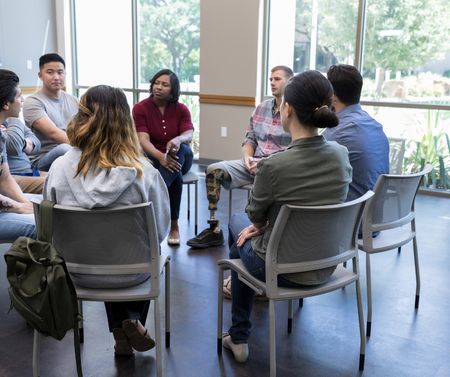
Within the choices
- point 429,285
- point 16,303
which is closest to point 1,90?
point 16,303

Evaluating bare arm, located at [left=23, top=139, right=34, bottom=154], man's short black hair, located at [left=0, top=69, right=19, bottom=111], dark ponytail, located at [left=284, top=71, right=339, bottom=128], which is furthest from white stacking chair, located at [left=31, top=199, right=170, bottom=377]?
bare arm, located at [left=23, top=139, right=34, bottom=154]

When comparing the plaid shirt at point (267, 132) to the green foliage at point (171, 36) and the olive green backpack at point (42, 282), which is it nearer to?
the olive green backpack at point (42, 282)

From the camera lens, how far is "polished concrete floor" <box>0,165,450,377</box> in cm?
183

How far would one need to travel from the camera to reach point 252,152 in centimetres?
332

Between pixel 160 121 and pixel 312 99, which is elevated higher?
pixel 312 99

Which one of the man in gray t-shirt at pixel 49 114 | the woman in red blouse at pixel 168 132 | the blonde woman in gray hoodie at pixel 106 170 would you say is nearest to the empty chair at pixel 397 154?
the woman in red blouse at pixel 168 132

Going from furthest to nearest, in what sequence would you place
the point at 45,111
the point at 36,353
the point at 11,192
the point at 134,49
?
the point at 134,49 → the point at 45,111 → the point at 11,192 → the point at 36,353

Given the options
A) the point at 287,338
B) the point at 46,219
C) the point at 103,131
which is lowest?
the point at 287,338

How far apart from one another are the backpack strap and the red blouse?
6.37 ft

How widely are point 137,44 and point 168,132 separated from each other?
3689mm

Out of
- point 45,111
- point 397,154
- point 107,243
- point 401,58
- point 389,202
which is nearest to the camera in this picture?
point 107,243

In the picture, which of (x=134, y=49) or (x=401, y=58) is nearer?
(x=401, y=58)

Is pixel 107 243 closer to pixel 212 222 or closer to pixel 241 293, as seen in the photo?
pixel 241 293

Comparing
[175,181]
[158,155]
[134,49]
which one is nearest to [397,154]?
[175,181]
